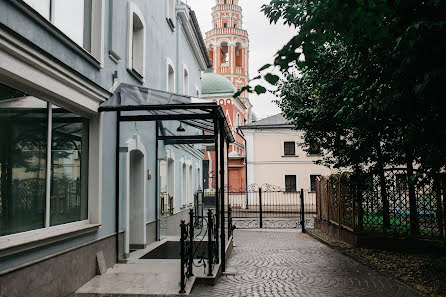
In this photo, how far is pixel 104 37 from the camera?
7.57 meters

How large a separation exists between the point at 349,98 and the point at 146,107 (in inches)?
139

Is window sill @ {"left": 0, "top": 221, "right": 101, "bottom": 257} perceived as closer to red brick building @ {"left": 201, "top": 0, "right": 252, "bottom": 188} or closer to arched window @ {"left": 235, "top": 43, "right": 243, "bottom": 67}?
red brick building @ {"left": 201, "top": 0, "right": 252, "bottom": 188}

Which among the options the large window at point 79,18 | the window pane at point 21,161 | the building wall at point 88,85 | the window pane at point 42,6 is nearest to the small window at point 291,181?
the building wall at point 88,85

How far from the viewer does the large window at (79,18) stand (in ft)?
19.2

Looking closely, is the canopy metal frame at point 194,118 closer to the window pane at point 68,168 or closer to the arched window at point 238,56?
the window pane at point 68,168

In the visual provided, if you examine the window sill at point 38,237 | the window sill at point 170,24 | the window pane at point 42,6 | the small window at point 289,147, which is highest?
the window sill at point 170,24

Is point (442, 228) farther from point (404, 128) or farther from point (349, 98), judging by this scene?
point (349, 98)

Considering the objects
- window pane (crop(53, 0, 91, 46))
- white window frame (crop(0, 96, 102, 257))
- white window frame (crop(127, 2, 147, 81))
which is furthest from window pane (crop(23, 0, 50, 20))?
white window frame (crop(127, 2, 147, 81))

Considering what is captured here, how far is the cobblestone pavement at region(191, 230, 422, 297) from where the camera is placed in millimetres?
6719

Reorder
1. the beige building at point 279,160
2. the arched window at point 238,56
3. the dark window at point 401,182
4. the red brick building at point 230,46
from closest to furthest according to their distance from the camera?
the dark window at point 401,182, the beige building at point 279,160, the red brick building at point 230,46, the arched window at point 238,56

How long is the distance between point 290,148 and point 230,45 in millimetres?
30051

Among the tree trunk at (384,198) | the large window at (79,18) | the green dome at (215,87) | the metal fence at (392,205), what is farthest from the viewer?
the green dome at (215,87)

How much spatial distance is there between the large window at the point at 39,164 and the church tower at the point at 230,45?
50090mm

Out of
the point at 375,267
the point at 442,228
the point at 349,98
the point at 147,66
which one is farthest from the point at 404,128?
the point at 147,66
